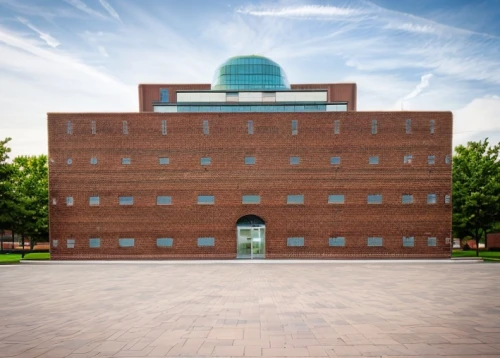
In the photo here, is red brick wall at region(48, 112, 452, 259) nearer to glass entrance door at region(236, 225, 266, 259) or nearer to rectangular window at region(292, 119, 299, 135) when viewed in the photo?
rectangular window at region(292, 119, 299, 135)

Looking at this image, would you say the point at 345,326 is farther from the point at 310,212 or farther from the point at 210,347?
the point at 310,212

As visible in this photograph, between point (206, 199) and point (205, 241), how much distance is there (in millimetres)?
3943

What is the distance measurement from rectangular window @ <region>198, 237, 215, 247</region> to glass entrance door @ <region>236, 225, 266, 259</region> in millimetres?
2448

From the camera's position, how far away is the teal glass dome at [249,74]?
147ft

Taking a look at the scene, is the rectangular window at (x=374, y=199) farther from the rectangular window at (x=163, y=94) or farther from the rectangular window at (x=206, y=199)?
the rectangular window at (x=163, y=94)

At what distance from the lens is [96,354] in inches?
277

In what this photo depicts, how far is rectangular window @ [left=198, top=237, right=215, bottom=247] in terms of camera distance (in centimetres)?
3059

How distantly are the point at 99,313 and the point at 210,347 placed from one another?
5294mm

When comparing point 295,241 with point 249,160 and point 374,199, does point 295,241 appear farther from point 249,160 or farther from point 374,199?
point 249,160

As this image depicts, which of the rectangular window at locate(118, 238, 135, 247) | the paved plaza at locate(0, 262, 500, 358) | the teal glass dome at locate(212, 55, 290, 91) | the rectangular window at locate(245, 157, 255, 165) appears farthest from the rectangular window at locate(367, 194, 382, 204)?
the rectangular window at locate(118, 238, 135, 247)

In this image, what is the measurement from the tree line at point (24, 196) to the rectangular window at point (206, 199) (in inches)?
669

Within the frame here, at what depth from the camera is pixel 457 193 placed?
3497 cm

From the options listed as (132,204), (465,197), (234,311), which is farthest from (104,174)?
(465,197)

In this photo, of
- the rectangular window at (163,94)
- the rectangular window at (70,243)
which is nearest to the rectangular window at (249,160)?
the rectangular window at (70,243)
